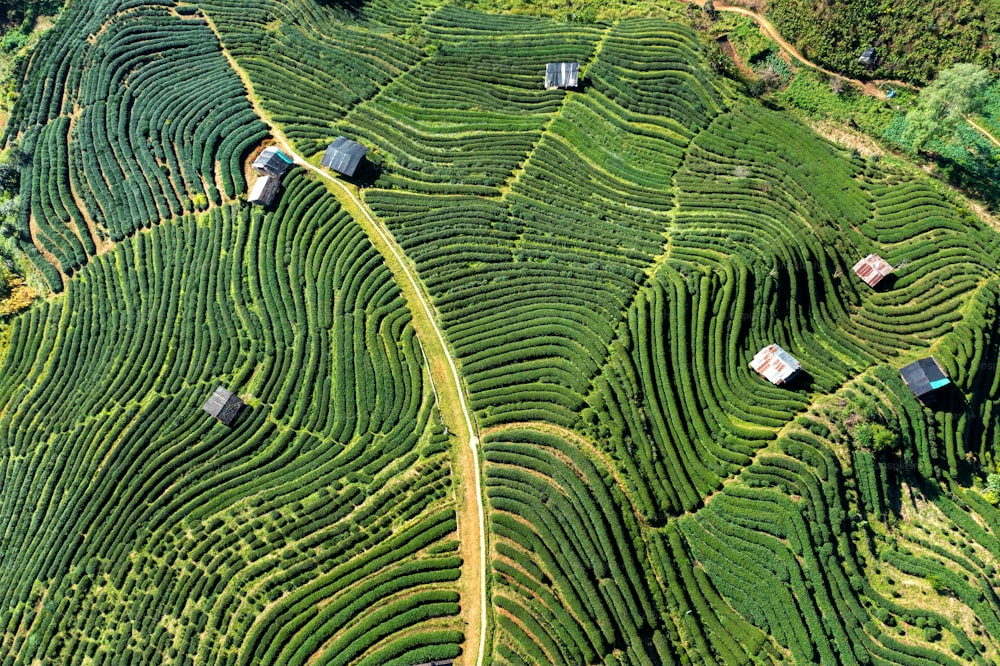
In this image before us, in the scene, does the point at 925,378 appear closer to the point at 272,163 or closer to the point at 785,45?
the point at 785,45

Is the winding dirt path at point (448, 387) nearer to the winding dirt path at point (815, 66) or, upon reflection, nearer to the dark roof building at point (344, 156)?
the dark roof building at point (344, 156)

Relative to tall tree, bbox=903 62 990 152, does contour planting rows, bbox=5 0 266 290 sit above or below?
above

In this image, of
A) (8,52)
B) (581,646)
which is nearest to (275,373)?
(581,646)

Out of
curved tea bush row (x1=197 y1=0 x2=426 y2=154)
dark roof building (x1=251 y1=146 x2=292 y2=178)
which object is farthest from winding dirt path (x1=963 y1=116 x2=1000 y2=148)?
dark roof building (x1=251 y1=146 x2=292 y2=178)

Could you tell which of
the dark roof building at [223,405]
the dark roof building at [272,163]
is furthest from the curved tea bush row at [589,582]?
the dark roof building at [272,163]

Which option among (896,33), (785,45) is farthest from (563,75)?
(896,33)

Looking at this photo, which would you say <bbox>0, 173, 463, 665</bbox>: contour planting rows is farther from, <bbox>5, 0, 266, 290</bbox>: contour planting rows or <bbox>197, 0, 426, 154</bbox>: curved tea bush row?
<bbox>197, 0, 426, 154</bbox>: curved tea bush row
